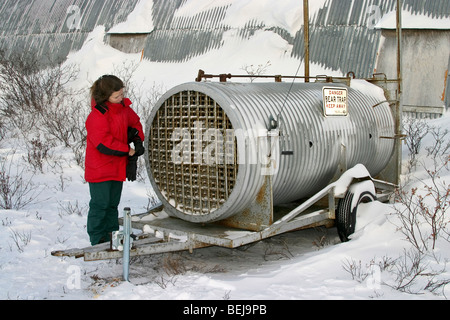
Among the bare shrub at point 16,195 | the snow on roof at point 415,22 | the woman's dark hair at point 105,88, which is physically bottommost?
the bare shrub at point 16,195

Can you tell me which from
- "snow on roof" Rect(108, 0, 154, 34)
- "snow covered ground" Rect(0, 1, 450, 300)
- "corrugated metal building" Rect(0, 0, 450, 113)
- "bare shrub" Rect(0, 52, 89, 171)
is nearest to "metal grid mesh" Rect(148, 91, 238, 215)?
"snow covered ground" Rect(0, 1, 450, 300)

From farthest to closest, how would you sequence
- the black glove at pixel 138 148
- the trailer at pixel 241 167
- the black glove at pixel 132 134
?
1. the black glove at pixel 132 134
2. the black glove at pixel 138 148
3. the trailer at pixel 241 167

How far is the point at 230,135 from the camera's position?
4832 mm

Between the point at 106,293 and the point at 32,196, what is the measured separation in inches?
170

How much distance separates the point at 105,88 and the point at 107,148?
22.5 inches

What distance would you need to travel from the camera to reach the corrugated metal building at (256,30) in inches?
481

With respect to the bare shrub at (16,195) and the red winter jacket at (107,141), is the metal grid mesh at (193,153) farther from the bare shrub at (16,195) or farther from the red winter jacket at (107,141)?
the bare shrub at (16,195)

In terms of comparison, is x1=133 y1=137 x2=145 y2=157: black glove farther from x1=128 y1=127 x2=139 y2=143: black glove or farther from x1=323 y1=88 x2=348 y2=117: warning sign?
x1=323 y1=88 x2=348 y2=117: warning sign

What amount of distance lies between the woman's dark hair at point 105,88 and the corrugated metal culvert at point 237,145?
21.6 inches

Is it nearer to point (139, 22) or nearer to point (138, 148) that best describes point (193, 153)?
point (138, 148)

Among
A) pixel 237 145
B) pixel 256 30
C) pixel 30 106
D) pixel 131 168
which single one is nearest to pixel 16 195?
pixel 131 168

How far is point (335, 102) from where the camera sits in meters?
5.99

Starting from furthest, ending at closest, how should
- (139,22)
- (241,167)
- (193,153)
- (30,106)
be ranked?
(139,22) → (30,106) → (193,153) → (241,167)

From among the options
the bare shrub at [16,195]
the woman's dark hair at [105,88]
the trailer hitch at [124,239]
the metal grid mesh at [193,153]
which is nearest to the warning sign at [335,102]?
the metal grid mesh at [193,153]
